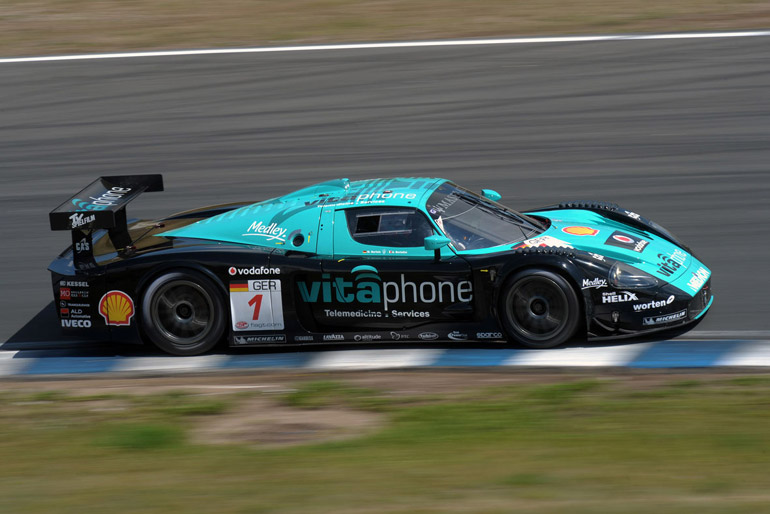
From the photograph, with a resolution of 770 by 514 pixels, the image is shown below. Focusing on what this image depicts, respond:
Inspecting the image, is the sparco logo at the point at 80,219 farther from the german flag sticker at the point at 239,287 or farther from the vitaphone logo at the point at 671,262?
the vitaphone logo at the point at 671,262

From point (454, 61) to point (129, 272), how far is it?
909cm

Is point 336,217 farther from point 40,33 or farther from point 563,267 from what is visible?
point 40,33

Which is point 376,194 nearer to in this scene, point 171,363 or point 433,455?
point 171,363

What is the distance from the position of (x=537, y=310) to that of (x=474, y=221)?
0.94 m

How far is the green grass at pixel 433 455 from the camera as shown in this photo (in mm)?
4766

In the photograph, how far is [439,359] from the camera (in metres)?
7.84

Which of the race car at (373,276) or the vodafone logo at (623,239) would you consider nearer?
the race car at (373,276)

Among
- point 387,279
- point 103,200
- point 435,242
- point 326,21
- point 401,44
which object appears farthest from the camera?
point 326,21

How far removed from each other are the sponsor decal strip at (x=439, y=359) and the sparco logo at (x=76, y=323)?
30 centimetres

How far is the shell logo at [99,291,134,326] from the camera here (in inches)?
325

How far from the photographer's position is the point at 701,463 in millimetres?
5152

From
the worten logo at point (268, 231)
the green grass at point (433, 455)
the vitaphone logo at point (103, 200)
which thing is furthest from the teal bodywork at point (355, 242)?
the green grass at point (433, 455)

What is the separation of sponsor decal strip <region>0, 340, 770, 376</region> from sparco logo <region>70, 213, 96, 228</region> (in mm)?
1156

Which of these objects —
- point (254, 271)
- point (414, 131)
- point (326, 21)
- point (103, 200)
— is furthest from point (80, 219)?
point (326, 21)
